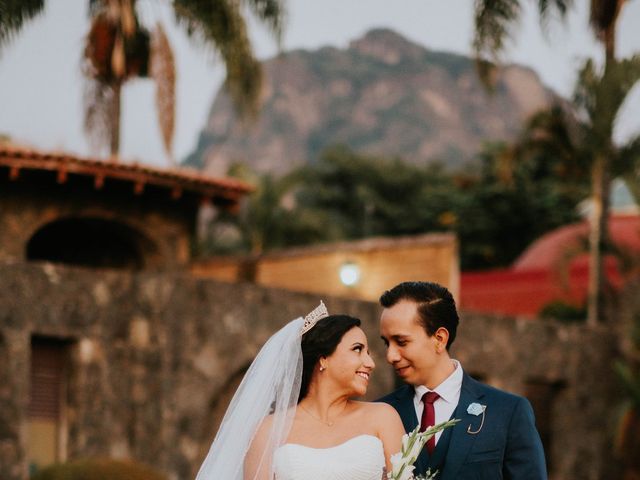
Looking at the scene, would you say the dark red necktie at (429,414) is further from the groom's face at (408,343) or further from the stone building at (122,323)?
the stone building at (122,323)

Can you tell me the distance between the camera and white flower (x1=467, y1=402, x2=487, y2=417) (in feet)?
17.9

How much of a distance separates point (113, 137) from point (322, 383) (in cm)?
1619

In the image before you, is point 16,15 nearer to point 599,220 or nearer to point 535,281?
point 599,220

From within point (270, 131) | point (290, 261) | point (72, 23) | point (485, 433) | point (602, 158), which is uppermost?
point (270, 131)

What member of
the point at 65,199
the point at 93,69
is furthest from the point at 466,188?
the point at 65,199

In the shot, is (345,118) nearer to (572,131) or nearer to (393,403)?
(572,131)

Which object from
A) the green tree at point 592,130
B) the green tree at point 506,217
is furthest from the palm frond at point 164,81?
the green tree at point 506,217

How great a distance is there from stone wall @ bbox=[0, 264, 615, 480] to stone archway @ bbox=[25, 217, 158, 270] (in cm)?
296

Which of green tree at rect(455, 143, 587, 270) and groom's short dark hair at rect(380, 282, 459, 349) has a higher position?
green tree at rect(455, 143, 587, 270)

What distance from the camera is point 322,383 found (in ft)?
19.9

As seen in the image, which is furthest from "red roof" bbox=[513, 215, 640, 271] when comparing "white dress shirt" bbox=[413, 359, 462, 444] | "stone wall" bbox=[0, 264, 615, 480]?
"white dress shirt" bbox=[413, 359, 462, 444]

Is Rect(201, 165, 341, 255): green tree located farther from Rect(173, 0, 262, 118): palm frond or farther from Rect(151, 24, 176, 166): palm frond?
Rect(151, 24, 176, 166): palm frond

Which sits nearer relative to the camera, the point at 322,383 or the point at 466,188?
the point at 322,383

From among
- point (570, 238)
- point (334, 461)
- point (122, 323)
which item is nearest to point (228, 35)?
point (122, 323)
